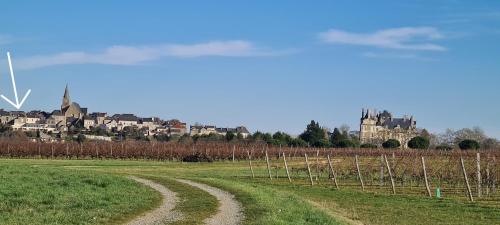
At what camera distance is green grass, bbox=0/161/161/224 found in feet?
59.6

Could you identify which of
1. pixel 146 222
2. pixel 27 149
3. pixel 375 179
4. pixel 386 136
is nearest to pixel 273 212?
pixel 146 222

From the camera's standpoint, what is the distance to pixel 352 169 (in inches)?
2061

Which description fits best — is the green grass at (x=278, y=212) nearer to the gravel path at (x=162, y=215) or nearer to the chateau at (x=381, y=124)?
the gravel path at (x=162, y=215)

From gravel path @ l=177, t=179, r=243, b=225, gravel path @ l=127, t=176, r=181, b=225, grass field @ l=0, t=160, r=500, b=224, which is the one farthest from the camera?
grass field @ l=0, t=160, r=500, b=224

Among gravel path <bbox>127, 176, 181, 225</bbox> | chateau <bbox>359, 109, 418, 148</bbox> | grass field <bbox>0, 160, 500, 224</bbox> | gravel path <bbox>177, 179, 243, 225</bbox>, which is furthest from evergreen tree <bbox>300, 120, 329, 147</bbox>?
gravel path <bbox>127, 176, 181, 225</bbox>

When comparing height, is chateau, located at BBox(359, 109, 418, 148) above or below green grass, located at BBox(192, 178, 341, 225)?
above

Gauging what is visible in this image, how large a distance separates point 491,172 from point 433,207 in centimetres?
1168

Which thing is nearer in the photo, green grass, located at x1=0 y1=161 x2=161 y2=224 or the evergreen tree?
green grass, located at x1=0 y1=161 x2=161 y2=224

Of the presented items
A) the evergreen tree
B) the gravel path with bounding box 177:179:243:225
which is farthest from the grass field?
the evergreen tree

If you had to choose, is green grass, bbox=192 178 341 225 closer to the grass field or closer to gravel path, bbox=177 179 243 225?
the grass field

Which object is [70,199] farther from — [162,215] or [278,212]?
[278,212]

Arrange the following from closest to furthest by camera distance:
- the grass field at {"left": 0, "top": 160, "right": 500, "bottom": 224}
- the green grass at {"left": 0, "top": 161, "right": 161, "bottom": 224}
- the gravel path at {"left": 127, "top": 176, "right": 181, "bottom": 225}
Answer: the gravel path at {"left": 127, "top": 176, "right": 181, "bottom": 225}
the green grass at {"left": 0, "top": 161, "right": 161, "bottom": 224}
the grass field at {"left": 0, "top": 160, "right": 500, "bottom": 224}

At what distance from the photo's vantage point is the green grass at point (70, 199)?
18.2 meters

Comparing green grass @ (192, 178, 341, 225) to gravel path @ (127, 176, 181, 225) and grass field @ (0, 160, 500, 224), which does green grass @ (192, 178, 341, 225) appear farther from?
gravel path @ (127, 176, 181, 225)
